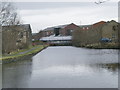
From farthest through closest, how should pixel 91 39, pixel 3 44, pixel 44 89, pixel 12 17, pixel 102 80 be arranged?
1. pixel 91 39
2. pixel 12 17
3. pixel 3 44
4. pixel 102 80
5. pixel 44 89

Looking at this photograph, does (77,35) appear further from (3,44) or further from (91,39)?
(3,44)

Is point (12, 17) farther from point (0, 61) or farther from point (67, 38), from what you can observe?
point (67, 38)

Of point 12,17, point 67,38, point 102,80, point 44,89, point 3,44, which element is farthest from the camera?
point 67,38

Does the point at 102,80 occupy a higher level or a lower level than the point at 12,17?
lower

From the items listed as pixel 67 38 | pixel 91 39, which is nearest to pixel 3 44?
pixel 91 39

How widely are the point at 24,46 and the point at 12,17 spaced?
417 inches

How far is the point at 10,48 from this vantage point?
2836 centimetres

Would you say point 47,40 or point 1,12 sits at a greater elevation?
point 1,12

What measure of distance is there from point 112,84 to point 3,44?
60.1 ft

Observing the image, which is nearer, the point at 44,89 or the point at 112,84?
the point at 44,89

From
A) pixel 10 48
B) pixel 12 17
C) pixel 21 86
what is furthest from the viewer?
pixel 12 17

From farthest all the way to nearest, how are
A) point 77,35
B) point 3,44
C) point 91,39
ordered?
point 77,35
point 91,39
point 3,44

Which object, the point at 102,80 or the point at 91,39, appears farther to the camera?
the point at 91,39

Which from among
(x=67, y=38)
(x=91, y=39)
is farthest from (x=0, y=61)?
(x=67, y=38)
